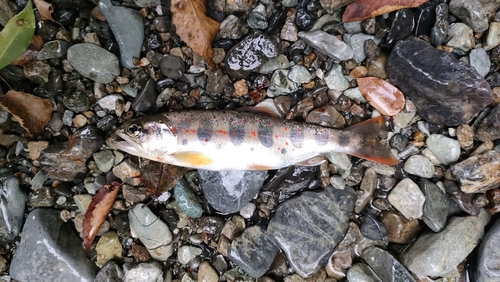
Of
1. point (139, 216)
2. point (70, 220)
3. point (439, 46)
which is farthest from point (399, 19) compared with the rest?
point (70, 220)

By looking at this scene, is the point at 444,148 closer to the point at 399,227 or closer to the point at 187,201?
the point at 399,227

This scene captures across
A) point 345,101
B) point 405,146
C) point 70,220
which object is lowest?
point 70,220

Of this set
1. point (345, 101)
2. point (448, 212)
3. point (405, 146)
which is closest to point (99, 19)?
point (345, 101)

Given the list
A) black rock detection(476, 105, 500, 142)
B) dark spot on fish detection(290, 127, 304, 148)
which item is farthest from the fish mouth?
black rock detection(476, 105, 500, 142)

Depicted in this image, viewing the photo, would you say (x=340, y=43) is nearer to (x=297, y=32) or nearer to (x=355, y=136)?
(x=297, y=32)

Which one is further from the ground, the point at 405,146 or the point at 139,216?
the point at 405,146

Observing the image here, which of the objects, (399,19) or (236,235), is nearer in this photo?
(399,19)
